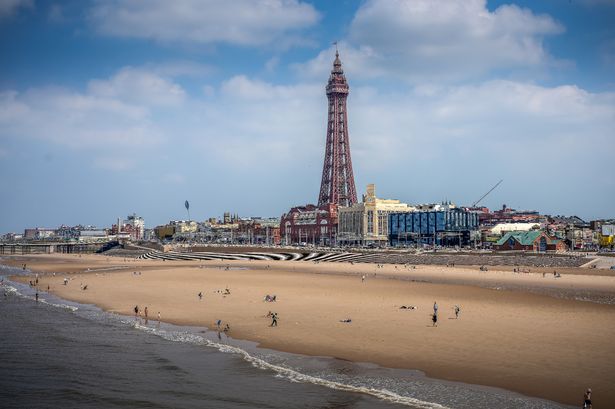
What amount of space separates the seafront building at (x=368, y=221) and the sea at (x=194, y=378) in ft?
304

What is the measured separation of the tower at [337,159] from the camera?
130 m

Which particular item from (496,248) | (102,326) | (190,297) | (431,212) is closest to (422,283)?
(190,297)

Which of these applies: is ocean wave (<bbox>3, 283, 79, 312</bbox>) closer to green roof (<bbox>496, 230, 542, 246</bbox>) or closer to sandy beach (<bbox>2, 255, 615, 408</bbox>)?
sandy beach (<bbox>2, 255, 615, 408</bbox>)

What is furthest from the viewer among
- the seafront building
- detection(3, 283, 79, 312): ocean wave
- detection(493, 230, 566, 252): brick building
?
the seafront building

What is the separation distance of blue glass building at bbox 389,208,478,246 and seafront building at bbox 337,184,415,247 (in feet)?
11.3

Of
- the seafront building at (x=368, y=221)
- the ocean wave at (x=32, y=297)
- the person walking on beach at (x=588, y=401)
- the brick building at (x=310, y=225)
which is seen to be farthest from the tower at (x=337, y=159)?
the person walking on beach at (x=588, y=401)

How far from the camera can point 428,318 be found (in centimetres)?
2777

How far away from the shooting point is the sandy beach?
18375 mm

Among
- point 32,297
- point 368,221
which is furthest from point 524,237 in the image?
point 32,297

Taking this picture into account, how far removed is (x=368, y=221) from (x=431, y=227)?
44.7 ft

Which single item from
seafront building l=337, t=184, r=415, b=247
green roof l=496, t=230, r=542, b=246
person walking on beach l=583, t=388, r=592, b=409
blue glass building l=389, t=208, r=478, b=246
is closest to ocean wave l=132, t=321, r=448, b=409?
person walking on beach l=583, t=388, r=592, b=409

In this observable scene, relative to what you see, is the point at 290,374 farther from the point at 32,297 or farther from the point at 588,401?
the point at 32,297

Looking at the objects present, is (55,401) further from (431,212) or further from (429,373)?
(431,212)

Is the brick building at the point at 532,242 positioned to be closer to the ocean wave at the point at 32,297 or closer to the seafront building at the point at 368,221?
the seafront building at the point at 368,221
